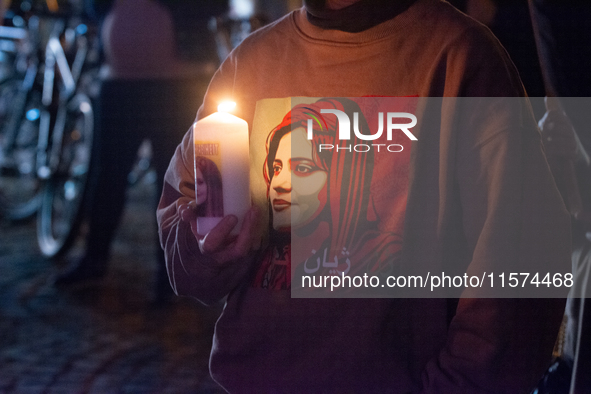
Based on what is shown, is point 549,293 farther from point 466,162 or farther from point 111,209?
point 111,209

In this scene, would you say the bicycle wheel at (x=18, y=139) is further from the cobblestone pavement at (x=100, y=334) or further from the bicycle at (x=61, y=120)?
the cobblestone pavement at (x=100, y=334)

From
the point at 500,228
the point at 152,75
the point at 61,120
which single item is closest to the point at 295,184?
the point at 500,228

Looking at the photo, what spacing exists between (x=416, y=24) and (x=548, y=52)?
248mm

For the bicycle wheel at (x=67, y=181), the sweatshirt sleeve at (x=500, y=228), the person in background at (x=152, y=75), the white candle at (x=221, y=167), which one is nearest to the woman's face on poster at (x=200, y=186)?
the white candle at (x=221, y=167)

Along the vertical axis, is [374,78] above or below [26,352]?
above

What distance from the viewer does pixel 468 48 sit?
2.33 ft

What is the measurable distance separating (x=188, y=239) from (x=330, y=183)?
9.7 inches

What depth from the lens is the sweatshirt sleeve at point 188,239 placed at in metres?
0.83

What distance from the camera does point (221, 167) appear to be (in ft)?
2.30

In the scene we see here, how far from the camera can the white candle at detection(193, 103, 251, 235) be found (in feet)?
2.29

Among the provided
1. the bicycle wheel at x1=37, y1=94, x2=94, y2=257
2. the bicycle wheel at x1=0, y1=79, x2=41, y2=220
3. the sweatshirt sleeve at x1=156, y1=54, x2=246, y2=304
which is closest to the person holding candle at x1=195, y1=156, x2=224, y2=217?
the sweatshirt sleeve at x1=156, y1=54, x2=246, y2=304

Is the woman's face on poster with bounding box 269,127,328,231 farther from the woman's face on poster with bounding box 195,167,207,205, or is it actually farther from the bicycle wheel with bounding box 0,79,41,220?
the bicycle wheel with bounding box 0,79,41,220

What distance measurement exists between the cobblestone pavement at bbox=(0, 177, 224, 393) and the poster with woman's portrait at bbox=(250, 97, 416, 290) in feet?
3.85

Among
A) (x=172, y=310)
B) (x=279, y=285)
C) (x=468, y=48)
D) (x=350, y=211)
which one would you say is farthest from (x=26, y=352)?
(x=468, y=48)
